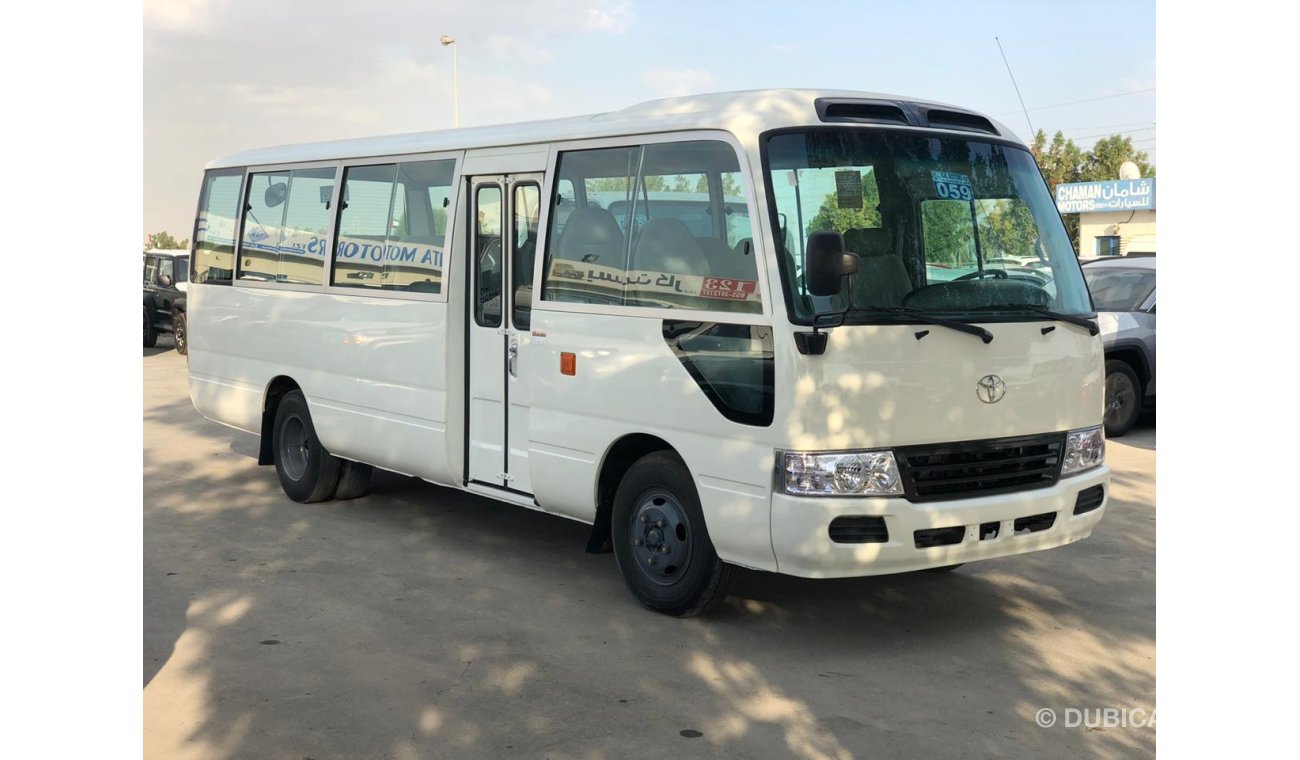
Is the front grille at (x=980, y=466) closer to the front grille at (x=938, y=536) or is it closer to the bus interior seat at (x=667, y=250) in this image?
the front grille at (x=938, y=536)

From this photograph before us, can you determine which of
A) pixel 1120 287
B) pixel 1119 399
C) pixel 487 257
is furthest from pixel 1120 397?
pixel 487 257

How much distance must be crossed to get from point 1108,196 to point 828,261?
43.7 m

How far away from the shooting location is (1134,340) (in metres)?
13.2

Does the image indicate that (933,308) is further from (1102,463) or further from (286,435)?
(286,435)

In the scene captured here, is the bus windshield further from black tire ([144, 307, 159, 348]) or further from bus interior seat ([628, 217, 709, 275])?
black tire ([144, 307, 159, 348])

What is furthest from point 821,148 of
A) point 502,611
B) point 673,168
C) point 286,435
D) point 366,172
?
point 286,435

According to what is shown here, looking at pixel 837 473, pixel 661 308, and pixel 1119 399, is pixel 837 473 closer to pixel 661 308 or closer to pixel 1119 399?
pixel 661 308

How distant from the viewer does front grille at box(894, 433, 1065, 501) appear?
588 centimetres

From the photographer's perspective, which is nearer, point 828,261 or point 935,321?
point 828,261

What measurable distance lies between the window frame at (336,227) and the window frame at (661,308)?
0.89 metres

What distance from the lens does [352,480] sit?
9703 millimetres

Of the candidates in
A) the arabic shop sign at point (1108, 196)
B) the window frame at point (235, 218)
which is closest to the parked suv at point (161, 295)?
the window frame at point (235, 218)

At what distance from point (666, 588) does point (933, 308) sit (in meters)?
1.96

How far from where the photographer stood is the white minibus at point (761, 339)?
5.79 m
